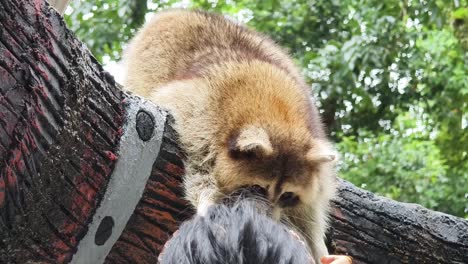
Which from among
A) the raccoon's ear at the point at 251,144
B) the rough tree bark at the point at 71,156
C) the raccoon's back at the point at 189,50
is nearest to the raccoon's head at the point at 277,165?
the raccoon's ear at the point at 251,144

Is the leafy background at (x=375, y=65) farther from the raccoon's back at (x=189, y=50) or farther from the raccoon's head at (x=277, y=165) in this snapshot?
the raccoon's head at (x=277, y=165)

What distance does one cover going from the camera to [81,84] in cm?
196

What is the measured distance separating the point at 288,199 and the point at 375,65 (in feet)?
11.1

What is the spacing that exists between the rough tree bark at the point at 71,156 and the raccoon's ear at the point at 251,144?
1.12ft

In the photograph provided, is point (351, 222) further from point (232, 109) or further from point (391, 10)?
point (391, 10)

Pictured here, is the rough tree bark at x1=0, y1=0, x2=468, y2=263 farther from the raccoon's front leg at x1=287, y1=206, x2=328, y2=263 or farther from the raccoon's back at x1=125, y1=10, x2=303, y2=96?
the raccoon's back at x1=125, y1=10, x2=303, y2=96

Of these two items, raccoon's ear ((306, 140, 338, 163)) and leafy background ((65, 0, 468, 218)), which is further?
leafy background ((65, 0, 468, 218))

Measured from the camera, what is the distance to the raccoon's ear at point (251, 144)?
273 centimetres

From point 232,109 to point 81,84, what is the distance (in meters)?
1.05

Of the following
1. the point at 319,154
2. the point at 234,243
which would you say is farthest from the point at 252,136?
the point at 234,243

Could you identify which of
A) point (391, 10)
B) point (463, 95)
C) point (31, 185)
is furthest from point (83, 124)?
point (463, 95)

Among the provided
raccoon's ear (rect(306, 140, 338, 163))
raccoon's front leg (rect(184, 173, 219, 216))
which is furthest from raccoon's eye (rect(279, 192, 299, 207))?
raccoon's front leg (rect(184, 173, 219, 216))

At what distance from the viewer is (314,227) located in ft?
9.36

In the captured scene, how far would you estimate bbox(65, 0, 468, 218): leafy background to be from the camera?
618 centimetres
